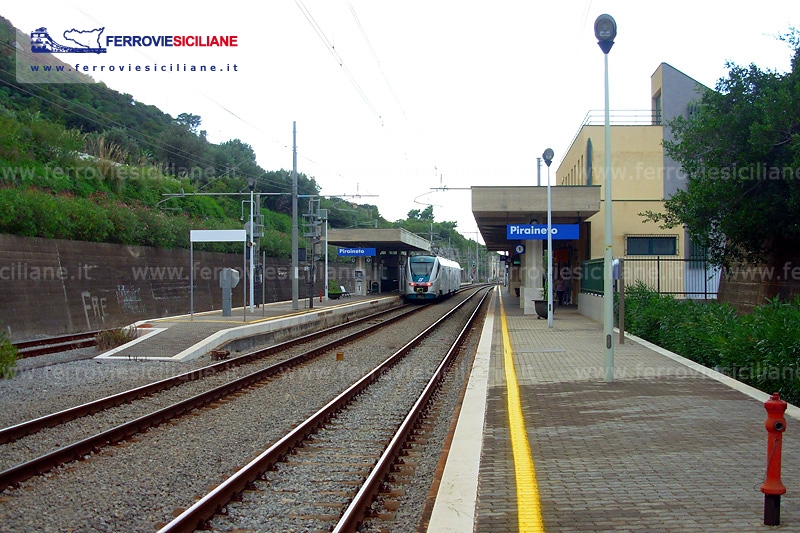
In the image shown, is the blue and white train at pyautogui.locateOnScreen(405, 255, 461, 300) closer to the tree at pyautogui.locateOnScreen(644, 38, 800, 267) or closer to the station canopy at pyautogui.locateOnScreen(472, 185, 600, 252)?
the station canopy at pyautogui.locateOnScreen(472, 185, 600, 252)

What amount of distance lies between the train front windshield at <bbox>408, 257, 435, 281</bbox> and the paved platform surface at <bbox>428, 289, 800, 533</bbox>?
1316 inches

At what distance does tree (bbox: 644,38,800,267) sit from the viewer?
16.9 meters

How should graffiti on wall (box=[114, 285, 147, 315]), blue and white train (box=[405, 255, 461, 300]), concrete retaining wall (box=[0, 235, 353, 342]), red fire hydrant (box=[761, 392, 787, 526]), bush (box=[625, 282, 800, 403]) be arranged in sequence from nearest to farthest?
red fire hydrant (box=[761, 392, 787, 526]) → bush (box=[625, 282, 800, 403]) → concrete retaining wall (box=[0, 235, 353, 342]) → graffiti on wall (box=[114, 285, 147, 315]) → blue and white train (box=[405, 255, 461, 300])

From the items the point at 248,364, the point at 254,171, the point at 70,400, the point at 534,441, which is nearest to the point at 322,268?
the point at 254,171

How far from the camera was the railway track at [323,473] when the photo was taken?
19.6 feet

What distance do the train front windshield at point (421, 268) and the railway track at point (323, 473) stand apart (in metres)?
33.8

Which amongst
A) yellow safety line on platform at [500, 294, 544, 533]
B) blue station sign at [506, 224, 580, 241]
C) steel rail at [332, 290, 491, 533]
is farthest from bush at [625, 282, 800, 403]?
blue station sign at [506, 224, 580, 241]

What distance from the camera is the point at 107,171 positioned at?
38812mm

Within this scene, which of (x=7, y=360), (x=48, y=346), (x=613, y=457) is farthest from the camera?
(x=48, y=346)

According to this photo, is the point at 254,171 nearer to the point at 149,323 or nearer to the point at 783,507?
the point at 149,323

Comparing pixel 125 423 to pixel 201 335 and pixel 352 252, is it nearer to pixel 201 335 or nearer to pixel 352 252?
pixel 201 335

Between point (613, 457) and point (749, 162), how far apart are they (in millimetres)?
13575

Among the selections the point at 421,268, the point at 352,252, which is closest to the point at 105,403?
the point at 421,268

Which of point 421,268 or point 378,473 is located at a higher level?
point 421,268
